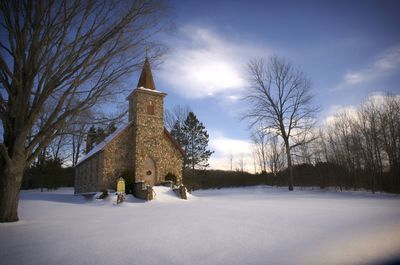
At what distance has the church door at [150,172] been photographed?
65.9 ft

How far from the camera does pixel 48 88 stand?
7.68 metres

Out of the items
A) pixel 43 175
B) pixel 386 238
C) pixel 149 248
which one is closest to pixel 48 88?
pixel 149 248

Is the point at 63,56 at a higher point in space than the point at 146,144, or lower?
higher

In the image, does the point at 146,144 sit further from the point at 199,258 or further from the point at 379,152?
the point at 379,152

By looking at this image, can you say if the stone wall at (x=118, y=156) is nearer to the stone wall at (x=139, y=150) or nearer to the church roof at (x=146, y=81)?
the stone wall at (x=139, y=150)

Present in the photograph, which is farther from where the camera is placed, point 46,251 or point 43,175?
point 43,175

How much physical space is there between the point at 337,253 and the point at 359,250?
1.58 feet

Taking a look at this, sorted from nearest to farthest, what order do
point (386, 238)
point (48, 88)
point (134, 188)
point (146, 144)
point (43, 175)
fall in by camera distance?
1. point (386, 238)
2. point (48, 88)
3. point (134, 188)
4. point (146, 144)
5. point (43, 175)

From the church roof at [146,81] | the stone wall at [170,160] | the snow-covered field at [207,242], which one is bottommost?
the snow-covered field at [207,242]

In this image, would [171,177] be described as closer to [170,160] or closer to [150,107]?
[170,160]

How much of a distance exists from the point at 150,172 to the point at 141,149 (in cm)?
221

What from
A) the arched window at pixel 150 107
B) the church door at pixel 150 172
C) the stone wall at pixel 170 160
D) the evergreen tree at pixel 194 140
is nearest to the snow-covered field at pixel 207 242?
the church door at pixel 150 172

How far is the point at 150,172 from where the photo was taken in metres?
20.3

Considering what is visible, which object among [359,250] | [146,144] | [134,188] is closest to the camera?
[359,250]
